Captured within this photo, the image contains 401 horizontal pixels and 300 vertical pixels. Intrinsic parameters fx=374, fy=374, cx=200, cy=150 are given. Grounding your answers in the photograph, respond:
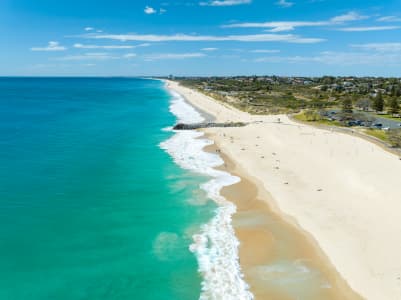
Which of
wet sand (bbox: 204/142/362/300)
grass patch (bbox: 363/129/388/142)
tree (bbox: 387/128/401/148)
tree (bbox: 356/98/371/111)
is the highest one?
tree (bbox: 356/98/371/111)

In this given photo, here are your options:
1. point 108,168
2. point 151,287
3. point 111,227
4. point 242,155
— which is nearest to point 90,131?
point 108,168

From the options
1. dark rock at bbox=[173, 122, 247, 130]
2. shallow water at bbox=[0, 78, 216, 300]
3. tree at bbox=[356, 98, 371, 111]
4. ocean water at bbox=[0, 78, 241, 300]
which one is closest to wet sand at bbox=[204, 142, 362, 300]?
ocean water at bbox=[0, 78, 241, 300]

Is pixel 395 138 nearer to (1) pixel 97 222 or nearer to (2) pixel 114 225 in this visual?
(2) pixel 114 225

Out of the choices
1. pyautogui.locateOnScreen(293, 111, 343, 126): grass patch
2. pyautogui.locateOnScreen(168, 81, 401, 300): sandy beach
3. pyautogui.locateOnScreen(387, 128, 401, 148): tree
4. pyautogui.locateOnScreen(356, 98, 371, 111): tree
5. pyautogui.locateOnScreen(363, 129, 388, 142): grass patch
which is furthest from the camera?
pyautogui.locateOnScreen(356, 98, 371, 111): tree

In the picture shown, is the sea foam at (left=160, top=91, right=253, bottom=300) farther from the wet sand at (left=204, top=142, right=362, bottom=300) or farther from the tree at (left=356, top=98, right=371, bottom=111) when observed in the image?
the tree at (left=356, top=98, right=371, bottom=111)

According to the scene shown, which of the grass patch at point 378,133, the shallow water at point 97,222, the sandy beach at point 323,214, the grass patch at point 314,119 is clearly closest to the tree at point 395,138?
the grass patch at point 378,133

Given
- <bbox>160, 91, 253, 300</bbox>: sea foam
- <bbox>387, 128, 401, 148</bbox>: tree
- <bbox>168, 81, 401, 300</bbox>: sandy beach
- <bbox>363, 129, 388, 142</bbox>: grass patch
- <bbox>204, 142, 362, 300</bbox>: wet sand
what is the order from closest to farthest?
<bbox>204, 142, 362, 300</bbox>: wet sand
<bbox>160, 91, 253, 300</bbox>: sea foam
<bbox>168, 81, 401, 300</bbox>: sandy beach
<bbox>387, 128, 401, 148</bbox>: tree
<bbox>363, 129, 388, 142</bbox>: grass patch

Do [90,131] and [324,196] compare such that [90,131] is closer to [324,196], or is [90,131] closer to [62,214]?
[62,214]

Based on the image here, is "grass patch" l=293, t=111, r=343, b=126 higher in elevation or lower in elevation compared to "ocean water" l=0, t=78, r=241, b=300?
higher
